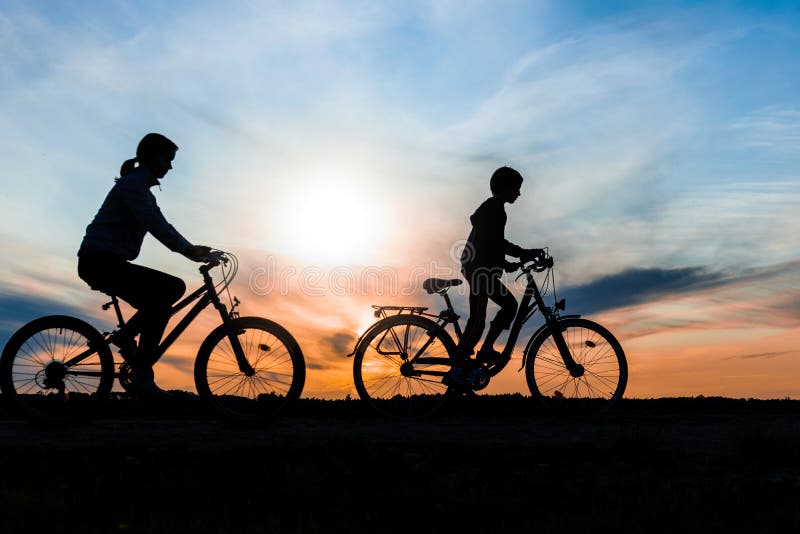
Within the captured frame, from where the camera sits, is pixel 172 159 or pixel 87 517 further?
pixel 172 159

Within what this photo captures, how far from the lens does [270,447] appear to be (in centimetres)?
685

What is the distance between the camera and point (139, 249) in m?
8.00

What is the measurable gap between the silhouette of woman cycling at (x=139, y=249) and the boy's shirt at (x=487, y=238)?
9.87ft

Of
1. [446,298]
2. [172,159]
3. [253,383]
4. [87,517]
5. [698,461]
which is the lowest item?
[87,517]

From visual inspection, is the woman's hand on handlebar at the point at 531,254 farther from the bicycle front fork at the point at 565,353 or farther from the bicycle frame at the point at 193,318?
the bicycle frame at the point at 193,318

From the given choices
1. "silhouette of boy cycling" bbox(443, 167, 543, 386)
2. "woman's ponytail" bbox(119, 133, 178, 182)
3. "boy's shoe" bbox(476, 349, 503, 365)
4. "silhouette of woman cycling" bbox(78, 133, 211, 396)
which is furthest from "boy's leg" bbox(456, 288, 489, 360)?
"woman's ponytail" bbox(119, 133, 178, 182)

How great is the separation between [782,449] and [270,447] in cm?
445

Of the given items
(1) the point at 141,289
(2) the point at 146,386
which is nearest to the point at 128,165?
(1) the point at 141,289

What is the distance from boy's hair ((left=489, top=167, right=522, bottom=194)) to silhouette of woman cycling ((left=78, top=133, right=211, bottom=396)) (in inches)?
133

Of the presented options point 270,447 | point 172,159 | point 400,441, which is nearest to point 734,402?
point 400,441

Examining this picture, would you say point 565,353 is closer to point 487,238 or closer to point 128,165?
point 487,238

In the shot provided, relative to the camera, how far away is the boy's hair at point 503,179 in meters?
9.14

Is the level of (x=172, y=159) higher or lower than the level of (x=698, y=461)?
higher

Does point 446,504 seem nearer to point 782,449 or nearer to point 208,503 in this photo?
point 208,503
